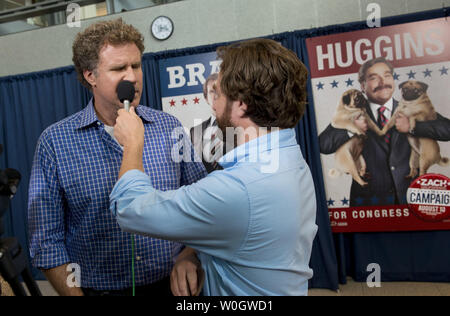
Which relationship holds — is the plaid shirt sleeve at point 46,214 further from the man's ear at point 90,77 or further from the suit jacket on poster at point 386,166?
the suit jacket on poster at point 386,166

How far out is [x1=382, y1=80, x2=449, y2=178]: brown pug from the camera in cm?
303

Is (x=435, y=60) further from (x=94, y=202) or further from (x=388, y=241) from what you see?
(x=94, y=202)

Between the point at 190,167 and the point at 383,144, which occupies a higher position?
the point at 190,167

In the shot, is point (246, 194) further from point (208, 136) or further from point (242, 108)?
point (208, 136)

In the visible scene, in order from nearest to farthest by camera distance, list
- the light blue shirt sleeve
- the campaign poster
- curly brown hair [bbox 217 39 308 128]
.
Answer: the light blue shirt sleeve, curly brown hair [bbox 217 39 308 128], the campaign poster

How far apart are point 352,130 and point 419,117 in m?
0.58

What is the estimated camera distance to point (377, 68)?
3094 mm

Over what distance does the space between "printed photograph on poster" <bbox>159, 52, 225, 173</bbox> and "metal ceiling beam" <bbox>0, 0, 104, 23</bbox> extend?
1355 mm

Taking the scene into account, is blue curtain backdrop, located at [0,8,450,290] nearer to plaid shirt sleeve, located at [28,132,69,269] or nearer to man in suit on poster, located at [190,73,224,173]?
man in suit on poster, located at [190,73,224,173]

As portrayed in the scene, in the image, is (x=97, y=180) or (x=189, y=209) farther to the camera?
(x=97, y=180)

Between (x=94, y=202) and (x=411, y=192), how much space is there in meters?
2.91

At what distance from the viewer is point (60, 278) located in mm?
881

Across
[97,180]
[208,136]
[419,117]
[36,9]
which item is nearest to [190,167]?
[97,180]

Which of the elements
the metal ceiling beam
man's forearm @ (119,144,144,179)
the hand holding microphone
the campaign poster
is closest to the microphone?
the hand holding microphone
